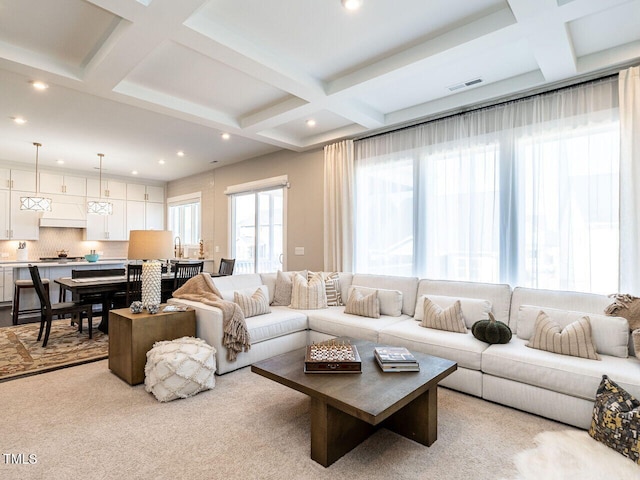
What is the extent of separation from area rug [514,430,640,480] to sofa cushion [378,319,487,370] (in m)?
0.68

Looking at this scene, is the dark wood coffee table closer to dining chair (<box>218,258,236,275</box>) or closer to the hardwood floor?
dining chair (<box>218,258,236,275</box>)

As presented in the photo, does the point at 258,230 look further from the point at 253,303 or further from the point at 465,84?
the point at 465,84

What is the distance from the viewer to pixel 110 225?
789 cm

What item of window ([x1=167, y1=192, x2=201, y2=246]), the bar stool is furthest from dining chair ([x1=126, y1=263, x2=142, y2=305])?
window ([x1=167, y1=192, x2=201, y2=246])

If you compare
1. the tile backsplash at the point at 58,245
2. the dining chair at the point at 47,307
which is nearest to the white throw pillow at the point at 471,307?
the dining chair at the point at 47,307

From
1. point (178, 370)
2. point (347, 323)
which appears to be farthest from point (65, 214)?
point (347, 323)

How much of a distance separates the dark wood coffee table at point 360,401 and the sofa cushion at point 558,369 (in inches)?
20.8

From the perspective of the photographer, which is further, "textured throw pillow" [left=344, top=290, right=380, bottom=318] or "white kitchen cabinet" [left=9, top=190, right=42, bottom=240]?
"white kitchen cabinet" [left=9, top=190, right=42, bottom=240]

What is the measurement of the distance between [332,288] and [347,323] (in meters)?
0.84

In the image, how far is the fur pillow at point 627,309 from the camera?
253 cm

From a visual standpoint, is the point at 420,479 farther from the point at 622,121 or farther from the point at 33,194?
the point at 33,194

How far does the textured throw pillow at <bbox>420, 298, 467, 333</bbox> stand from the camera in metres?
3.14

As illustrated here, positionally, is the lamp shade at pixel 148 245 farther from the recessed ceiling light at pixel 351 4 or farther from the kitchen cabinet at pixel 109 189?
the kitchen cabinet at pixel 109 189

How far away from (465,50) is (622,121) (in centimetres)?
142
